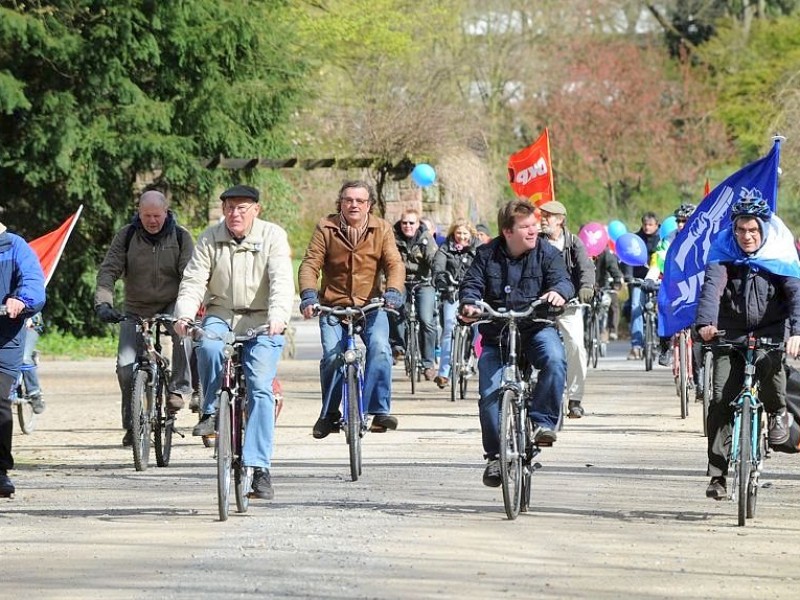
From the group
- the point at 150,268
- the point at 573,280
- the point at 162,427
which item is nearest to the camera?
the point at 162,427

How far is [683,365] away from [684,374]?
85mm

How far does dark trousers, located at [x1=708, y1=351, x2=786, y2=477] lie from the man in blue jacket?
4.00 meters

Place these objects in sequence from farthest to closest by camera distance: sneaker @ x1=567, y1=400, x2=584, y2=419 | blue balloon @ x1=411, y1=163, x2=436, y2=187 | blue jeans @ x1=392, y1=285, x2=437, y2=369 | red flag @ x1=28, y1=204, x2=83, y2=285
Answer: blue balloon @ x1=411, y1=163, x2=436, y2=187 < blue jeans @ x1=392, y1=285, x2=437, y2=369 < red flag @ x1=28, y1=204, x2=83, y2=285 < sneaker @ x1=567, y1=400, x2=584, y2=419

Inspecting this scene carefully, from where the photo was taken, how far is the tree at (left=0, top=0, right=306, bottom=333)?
2802 cm

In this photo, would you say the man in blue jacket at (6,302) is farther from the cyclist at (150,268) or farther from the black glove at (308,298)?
the cyclist at (150,268)

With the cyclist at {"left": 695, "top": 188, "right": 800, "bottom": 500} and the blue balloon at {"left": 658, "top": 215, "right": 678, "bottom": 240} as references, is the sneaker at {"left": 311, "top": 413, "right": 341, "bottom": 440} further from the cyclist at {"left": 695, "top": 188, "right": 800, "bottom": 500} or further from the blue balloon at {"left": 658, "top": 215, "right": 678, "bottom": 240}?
the blue balloon at {"left": 658, "top": 215, "right": 678, "bottom": 240}

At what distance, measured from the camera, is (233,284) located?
35.8 feet

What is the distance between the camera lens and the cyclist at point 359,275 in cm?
1252

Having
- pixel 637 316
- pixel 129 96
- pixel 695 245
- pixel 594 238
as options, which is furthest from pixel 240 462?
pixel 129 96

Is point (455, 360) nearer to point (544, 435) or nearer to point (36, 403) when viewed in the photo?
point (36, 403)

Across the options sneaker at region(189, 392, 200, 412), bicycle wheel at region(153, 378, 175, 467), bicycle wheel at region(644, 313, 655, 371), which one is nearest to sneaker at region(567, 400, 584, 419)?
sneaker at region(189, 392, 200, 412)

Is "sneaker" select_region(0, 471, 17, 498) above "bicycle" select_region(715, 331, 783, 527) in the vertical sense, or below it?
below

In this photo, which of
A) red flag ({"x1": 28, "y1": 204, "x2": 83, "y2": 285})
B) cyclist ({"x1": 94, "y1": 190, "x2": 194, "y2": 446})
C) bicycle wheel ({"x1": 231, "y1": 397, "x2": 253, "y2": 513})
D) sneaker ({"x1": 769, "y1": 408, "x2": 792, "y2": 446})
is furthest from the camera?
red flag ({"x1": 28, "y1": 204, "x2": 83, "y2": 285})

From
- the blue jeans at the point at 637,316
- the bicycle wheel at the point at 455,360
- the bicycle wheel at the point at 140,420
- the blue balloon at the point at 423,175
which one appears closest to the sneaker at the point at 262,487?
the bicycle wheel at the point at 140,420
